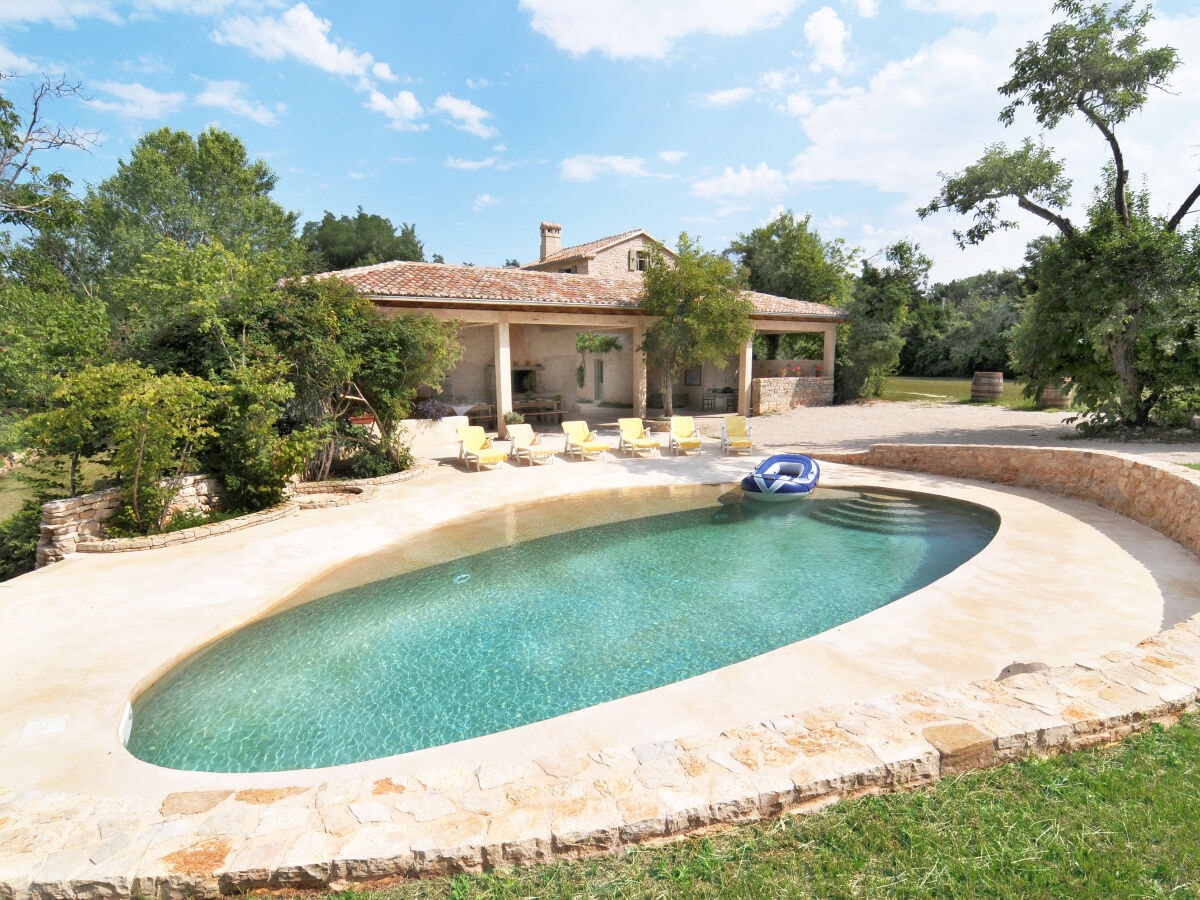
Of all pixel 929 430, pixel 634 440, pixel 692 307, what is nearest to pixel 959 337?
pixel 929 430

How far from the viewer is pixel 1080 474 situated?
10.2m

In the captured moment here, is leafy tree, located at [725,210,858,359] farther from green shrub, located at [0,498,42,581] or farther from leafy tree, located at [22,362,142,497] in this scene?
green shrub, located at [0,498,42,581]

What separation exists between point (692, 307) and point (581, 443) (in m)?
6.59

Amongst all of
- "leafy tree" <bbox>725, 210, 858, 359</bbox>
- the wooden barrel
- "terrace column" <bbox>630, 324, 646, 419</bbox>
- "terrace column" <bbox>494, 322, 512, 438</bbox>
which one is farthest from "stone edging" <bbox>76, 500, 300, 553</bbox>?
"leafy tree" <bbox>725, 210, 858, 359</bbox>

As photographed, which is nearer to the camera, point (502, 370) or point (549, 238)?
point (502, 370)

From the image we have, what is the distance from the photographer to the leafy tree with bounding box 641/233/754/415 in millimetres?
18234

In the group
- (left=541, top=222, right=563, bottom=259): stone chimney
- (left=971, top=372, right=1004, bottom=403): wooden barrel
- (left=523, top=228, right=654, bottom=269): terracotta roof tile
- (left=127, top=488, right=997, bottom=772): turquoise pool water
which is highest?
(left=541, top=222, right=563, bottom=259): stone chimney

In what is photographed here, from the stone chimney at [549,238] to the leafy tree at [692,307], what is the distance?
14457mm

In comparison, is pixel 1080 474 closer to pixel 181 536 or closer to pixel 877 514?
pixel 877 514

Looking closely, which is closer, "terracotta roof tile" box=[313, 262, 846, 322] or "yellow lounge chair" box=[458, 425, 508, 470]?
"yellow lounge chair" box=[458, 425, 508, 470]

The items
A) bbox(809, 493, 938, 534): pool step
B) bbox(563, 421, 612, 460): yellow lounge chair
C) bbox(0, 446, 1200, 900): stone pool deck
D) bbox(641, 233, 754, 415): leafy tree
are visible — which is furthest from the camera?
bbox(641, 233, 754, 415): leafy tree

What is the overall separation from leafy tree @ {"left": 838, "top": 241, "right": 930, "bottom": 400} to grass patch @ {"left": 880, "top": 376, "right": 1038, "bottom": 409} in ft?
10.4

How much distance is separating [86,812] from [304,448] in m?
7.53

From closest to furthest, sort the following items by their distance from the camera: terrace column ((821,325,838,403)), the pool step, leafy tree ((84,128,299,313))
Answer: the pool step < terrace column ((821,325,838,403)) < leafy tree ((84,128,299,313))
